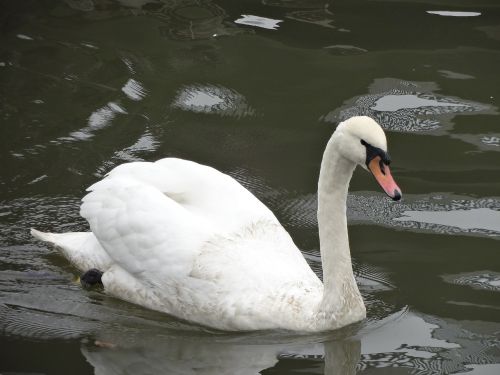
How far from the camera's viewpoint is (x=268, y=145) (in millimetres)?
10117

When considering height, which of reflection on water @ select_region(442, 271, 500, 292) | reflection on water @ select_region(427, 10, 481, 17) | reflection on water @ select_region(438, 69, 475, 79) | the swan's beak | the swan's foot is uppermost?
the swan's beak

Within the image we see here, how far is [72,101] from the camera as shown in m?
10.8

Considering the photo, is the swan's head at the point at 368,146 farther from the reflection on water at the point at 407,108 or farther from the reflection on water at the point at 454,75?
the reflection on water at the point at 454,75

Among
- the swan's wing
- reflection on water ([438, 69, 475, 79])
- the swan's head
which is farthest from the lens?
reflection on water ([438, 69, 475, 79])

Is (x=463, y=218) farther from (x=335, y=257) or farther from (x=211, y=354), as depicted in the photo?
(x=211, y=354)

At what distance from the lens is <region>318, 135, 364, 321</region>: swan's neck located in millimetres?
7047

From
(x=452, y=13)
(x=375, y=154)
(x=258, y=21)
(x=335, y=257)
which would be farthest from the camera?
(x=452, y=13)

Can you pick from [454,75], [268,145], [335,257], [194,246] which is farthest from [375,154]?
[454,75]

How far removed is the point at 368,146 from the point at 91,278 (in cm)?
234

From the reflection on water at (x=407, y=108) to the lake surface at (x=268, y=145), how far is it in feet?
0.08

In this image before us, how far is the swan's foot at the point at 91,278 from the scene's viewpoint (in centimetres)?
800

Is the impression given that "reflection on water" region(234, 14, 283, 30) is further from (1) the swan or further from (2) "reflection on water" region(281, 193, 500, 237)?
(1) the swan

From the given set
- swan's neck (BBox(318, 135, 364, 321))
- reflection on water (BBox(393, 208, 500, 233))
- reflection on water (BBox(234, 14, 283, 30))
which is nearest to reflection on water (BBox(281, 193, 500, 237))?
reflection on water (BBox(393, 208, 500, 233))

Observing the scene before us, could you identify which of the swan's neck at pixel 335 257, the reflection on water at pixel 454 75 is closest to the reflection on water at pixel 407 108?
the reflection on water at pixel 454 75
